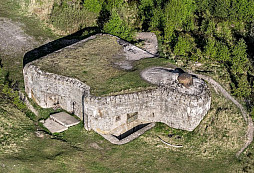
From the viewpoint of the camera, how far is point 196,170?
20.9 metres

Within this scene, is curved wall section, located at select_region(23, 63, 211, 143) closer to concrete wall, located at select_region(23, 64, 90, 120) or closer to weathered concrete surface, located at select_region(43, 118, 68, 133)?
concrete wall, located at select_region(23, 64, 90, 120)

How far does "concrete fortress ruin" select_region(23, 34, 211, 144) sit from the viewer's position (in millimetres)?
22422

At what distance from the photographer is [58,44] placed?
3241 cm

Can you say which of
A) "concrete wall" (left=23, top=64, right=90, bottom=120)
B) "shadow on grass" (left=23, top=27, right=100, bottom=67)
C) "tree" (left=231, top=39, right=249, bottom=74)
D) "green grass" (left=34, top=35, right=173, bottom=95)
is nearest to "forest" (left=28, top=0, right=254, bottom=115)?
"tree" (left=231, top=39, right=249, bottom=74)

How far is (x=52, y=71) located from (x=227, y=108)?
1123 cm

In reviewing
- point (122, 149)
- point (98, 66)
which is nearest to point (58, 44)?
point (98, 66)

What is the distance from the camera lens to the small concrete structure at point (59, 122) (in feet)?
75.5

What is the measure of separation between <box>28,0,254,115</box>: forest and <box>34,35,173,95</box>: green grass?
374cm

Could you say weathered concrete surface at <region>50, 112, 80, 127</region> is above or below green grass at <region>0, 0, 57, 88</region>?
below

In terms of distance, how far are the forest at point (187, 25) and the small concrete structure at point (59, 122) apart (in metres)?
9.47

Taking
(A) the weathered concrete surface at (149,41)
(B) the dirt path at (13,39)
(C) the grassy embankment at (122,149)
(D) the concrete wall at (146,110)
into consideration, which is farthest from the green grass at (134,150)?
(B) the dirt path at (13,39)

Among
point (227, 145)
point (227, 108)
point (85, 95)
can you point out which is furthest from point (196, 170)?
point (85, 95)

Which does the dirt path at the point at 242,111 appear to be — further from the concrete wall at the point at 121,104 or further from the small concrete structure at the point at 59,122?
the small concrete structure at the point at 59,122

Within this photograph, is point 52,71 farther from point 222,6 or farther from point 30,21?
point 222,6
